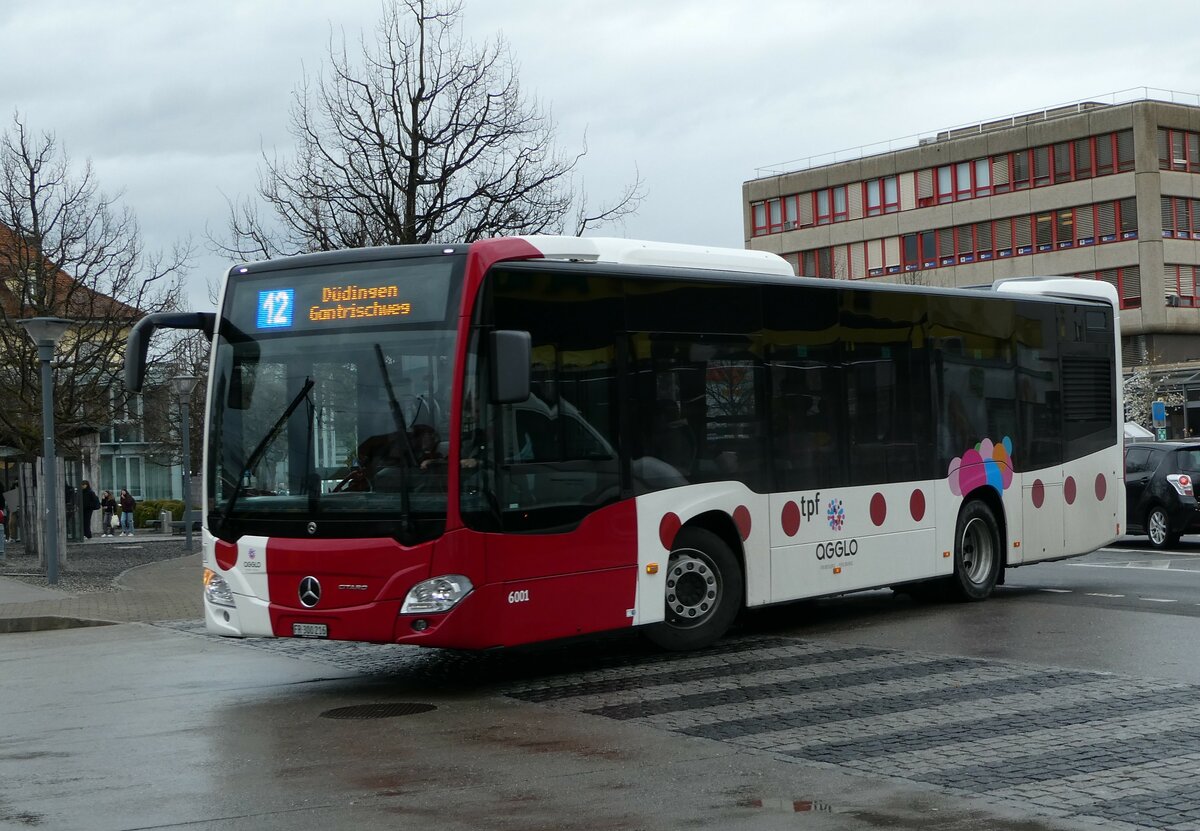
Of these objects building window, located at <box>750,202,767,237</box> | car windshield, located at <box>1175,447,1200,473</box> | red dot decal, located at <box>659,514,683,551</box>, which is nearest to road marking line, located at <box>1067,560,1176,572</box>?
car windshield, located at <box>1175,447,1200,473</box>

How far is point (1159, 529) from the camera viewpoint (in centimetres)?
2453

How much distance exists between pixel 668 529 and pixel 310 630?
9.12 feet

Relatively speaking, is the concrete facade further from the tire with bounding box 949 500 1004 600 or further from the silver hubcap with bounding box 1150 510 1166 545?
the tire with bounding box 949 500 1004 600

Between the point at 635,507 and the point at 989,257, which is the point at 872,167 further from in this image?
the point at 635,507

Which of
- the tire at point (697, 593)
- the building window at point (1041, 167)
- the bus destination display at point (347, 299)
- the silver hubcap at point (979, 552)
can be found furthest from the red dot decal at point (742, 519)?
the building window at point (1041, 167)

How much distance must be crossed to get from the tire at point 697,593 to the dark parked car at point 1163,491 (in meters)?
13.9

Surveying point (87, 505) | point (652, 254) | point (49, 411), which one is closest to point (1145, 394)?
point (87, 505)

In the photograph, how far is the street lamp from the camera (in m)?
22.9

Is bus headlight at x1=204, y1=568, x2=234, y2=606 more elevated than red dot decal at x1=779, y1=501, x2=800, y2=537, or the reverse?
red dot decal at x1=779, y1=501, x2=800, y2=537

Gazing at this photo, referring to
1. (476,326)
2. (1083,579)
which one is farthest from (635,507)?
(1083,579)

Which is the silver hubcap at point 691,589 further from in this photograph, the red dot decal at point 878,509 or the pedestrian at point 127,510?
Answer: the pedestrian at point 127,510

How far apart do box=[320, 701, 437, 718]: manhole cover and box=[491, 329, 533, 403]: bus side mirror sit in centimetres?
207

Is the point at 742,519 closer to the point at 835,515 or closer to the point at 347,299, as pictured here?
the point at 835,515

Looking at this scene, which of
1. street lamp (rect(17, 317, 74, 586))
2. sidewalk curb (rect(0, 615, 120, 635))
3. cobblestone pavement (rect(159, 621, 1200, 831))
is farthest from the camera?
street lamp (rect(17, 317, 74, 586))
